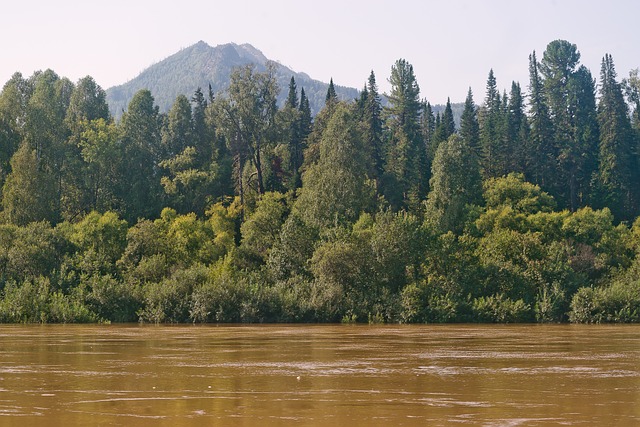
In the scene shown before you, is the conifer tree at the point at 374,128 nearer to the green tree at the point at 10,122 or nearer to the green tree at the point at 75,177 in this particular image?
the green tree at the point at 75,177

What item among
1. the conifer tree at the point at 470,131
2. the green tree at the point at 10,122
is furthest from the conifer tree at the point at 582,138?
the green tree at the point at 10,122

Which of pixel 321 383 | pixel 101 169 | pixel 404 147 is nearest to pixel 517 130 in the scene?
pixel 404 147

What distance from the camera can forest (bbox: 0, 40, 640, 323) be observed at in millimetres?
61781

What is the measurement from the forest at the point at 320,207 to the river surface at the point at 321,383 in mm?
25080

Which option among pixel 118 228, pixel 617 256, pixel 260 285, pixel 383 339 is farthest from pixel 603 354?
pixel 118 228

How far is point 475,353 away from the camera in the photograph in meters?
30.3

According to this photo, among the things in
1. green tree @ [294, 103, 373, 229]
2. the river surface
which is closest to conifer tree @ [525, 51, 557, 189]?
green tree @ [294, 103, 373, 229]

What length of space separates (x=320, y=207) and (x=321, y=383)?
64356 millimetres

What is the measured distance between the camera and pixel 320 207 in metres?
85.1

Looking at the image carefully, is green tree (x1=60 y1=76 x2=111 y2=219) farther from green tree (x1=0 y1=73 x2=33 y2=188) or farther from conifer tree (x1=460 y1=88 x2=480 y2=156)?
conifer tree (x1=460 y1=88 x2=480 y2=156)

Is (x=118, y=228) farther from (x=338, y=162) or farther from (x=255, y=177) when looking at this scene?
(x=255, y=177)

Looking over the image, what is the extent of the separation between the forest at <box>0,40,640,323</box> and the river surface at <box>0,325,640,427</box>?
2508cm

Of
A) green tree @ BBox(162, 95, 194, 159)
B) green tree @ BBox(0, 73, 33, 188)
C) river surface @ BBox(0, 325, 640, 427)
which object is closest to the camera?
river surface @ BBox(0, 325, 640, 427)

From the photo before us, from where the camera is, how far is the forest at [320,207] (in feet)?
203
